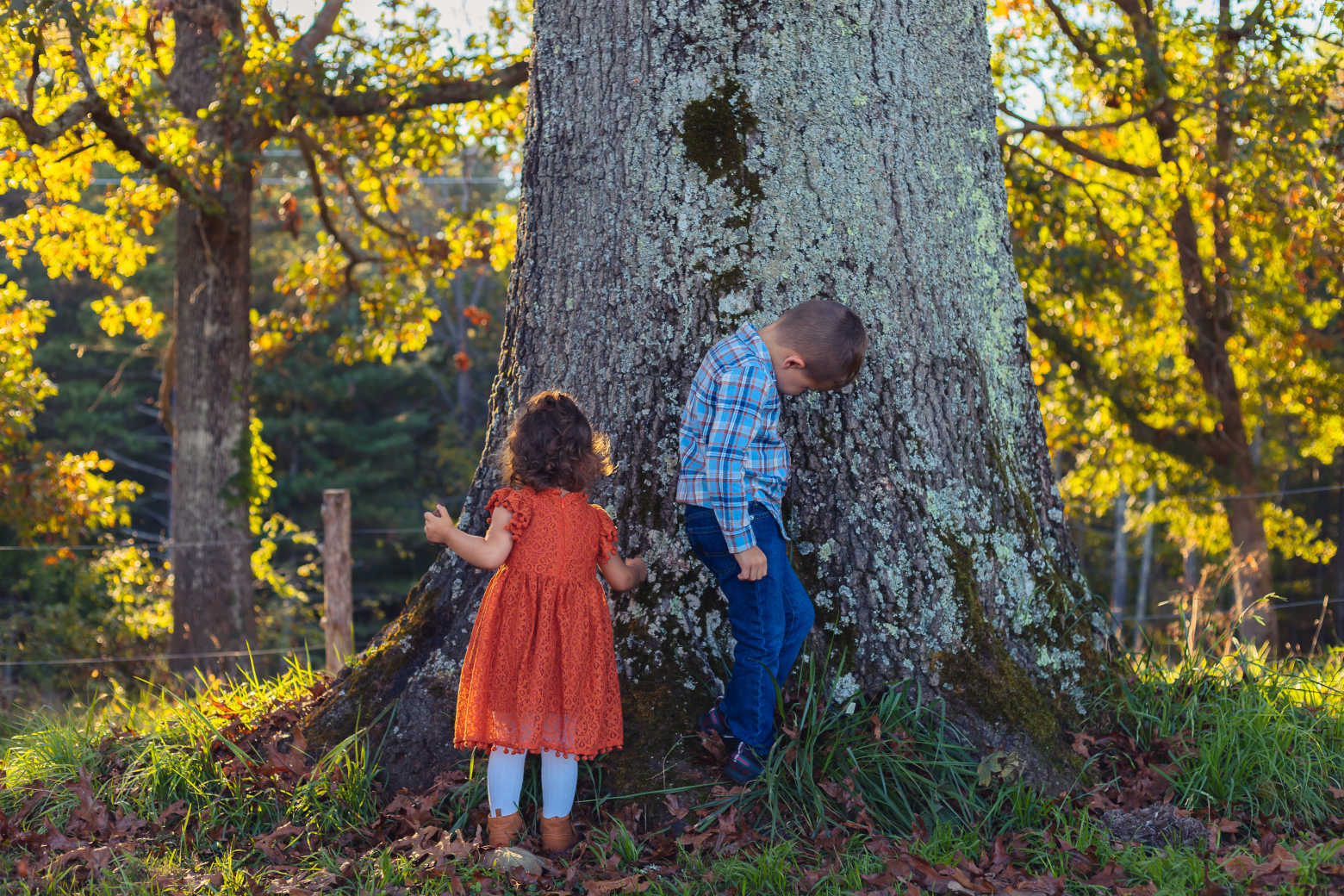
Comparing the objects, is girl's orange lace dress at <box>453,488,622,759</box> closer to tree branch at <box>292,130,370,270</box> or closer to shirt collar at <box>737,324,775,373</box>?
shirt collar at <box>737,324,775,373</box>

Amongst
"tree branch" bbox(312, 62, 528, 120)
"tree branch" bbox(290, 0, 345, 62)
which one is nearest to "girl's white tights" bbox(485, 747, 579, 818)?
"tree branch" bbox(312, 62, 528, 120)

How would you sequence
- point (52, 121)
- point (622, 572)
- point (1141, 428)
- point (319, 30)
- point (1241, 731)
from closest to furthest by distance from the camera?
point (622, 572)
point (1241, 731)
point (52, 121)
point (319, 30)
point (1141, 428)

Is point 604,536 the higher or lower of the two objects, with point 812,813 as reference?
higher

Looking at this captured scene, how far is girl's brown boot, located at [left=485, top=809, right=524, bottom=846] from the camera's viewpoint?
3.16 m

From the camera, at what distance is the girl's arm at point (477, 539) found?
3023 millimetres

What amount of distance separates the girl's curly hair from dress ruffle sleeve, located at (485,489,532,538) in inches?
1.6

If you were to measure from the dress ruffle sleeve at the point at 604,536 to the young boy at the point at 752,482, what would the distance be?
0.23 m

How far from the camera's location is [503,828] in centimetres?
318

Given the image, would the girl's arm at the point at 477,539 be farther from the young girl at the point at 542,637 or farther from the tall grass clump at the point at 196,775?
the tall grass clump at the point at 196,775

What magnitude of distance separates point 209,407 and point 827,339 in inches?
275

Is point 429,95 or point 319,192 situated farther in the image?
point 319,192

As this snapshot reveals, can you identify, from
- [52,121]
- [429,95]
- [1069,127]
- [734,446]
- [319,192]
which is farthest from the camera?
[319,192]

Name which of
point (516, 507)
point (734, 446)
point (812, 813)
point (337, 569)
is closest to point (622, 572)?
point (516, 507)

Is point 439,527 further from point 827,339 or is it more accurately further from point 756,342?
point 827,339
